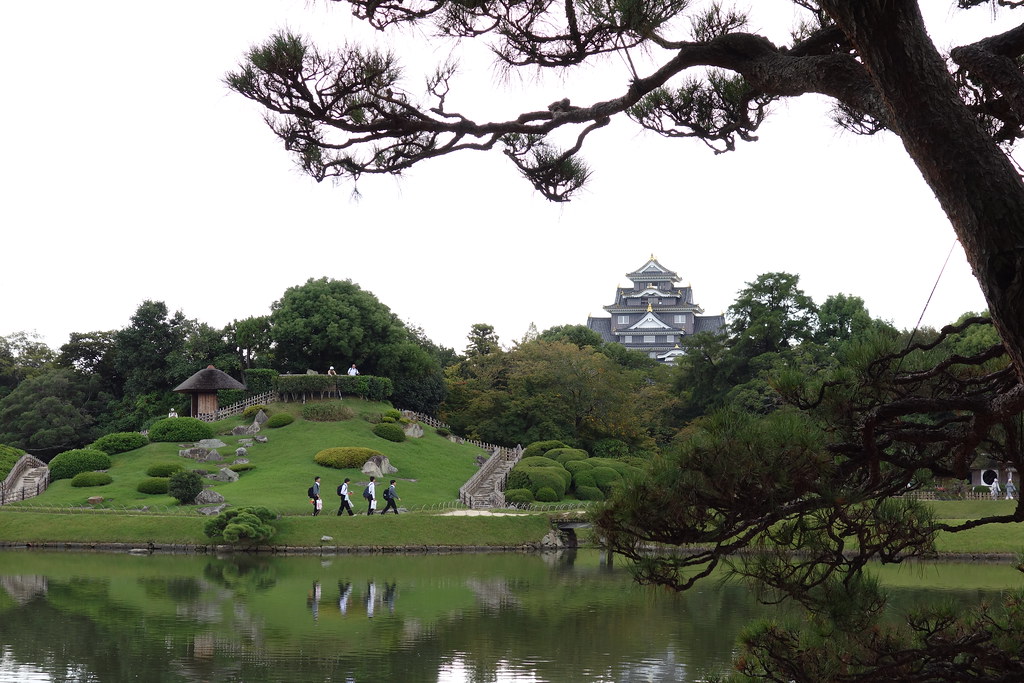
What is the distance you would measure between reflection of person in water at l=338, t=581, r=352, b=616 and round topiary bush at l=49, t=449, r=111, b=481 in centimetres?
1661

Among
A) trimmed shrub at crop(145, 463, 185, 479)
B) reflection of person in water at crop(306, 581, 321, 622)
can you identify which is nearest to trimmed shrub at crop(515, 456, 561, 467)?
trimmed shrub at crop(145, 463, 185, 479)

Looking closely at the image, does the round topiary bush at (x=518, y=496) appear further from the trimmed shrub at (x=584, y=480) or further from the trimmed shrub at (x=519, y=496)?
the trimmed shrub at (x=584, y=480)

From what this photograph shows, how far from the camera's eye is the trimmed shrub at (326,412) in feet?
132

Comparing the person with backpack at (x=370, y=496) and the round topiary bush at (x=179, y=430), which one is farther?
the round topiary bush at (x=179, y=430)

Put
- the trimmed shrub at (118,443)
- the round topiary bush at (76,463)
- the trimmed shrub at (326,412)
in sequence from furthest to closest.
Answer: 1. the trimmed shrub at (326,412)
2. the trimmed shrub at (118,443)
3. the round topiary bush at (76,463)

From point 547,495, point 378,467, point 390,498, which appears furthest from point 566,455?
point 390,498

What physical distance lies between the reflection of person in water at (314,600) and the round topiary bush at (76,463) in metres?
16.3

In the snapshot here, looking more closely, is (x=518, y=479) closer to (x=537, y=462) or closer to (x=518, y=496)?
(x=518, y=496)

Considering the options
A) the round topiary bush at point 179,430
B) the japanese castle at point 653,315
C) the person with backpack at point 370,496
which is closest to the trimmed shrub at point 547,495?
the person with backpack at point 370,496

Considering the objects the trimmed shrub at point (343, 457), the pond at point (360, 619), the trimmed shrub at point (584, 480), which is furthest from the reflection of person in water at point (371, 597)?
the trimmed shrub at point (343, 457)

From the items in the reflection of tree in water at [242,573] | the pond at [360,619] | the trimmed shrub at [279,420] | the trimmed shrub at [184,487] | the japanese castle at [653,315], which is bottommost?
the pond at [360,619]

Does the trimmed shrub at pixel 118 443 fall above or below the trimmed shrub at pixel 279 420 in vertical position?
below

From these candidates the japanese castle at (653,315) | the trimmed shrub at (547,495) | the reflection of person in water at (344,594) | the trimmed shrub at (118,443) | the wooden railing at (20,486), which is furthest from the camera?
the japanese castle at (653,315)

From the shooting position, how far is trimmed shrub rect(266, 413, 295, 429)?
39.2m
